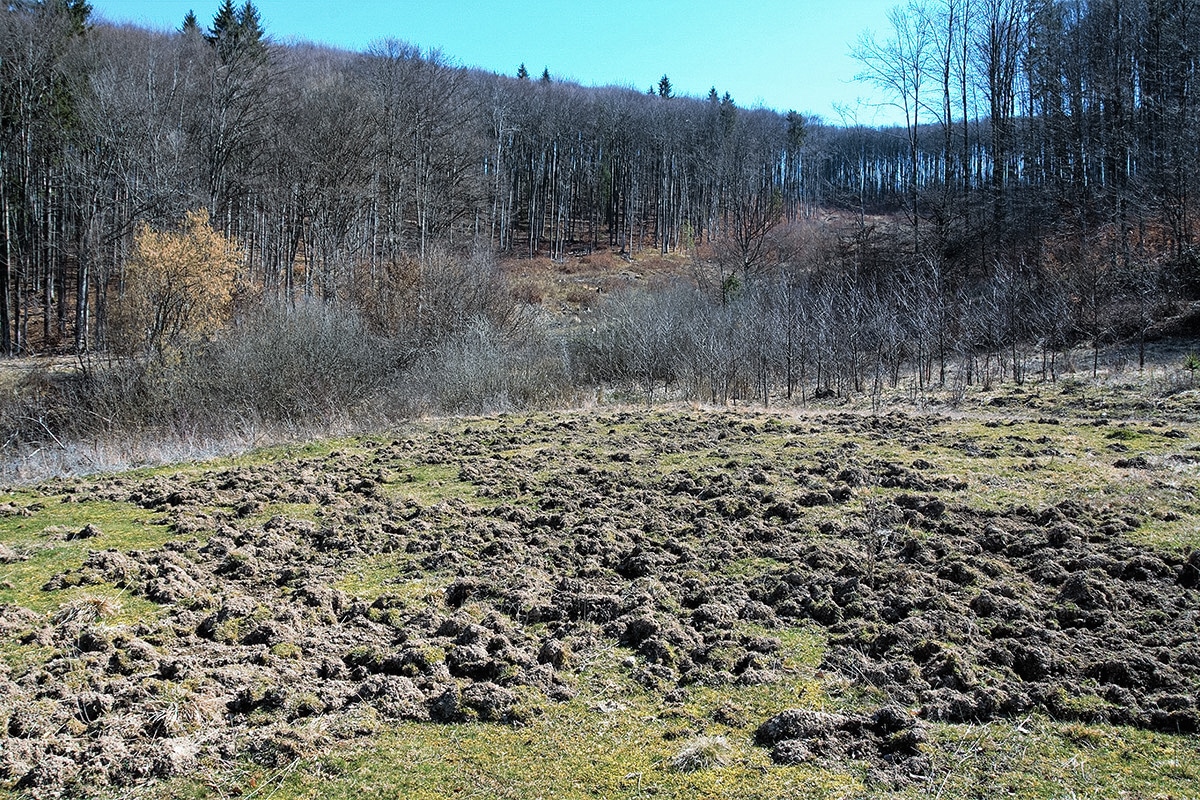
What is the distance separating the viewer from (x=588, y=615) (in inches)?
195

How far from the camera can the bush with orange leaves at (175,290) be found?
20.5 meters

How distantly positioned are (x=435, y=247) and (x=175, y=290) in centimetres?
889

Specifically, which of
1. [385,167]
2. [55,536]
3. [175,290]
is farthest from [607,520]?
[385,167]

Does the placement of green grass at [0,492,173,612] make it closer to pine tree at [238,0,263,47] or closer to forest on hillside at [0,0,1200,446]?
forest on hillside at [0,0,1200,446]

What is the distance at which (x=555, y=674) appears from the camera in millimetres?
4141

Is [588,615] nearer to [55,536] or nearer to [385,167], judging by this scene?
[55,536]

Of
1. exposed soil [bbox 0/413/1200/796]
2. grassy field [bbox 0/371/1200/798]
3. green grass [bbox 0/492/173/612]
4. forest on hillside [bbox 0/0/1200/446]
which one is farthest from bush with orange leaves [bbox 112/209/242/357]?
exposed soil [bbox 0/413/1200/796]

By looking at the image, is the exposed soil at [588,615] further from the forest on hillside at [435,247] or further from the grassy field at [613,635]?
the forest on hillside at [435,247]

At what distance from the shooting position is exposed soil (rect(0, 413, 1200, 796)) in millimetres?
3547

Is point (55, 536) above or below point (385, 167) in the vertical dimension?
below

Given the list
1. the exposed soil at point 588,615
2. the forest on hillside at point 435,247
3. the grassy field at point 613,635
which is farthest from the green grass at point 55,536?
the forest on hillside at point 435,247

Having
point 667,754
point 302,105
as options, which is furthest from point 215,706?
point 302,105

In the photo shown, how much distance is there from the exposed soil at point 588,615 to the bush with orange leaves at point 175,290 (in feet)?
45.0

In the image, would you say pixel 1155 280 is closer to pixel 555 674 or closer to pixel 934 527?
pixel 934 527
